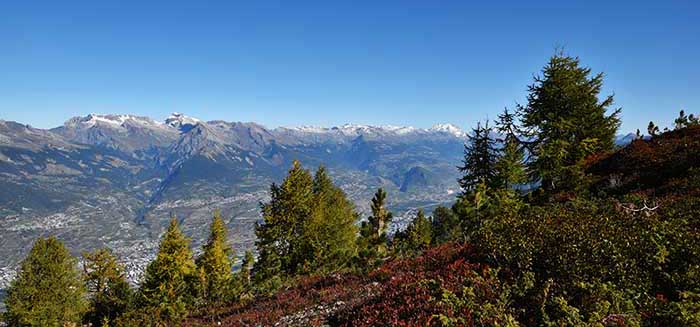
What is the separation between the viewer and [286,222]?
40.0m

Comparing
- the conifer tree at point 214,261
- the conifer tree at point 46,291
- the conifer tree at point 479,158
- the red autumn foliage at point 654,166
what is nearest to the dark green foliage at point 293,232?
the conifer tree at point 214,261

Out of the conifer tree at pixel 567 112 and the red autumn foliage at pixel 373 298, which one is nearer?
the red autumn foliage at pixel 373 298

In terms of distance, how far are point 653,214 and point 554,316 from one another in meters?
8.00

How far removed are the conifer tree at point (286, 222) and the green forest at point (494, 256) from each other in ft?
0.45

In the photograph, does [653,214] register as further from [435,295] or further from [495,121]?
[495,121]

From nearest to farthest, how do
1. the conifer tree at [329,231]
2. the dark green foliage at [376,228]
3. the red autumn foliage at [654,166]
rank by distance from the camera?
the red autumn foliage at [654,166] → the dark green foliage at [376,228] → the conifer tree at [329,231]

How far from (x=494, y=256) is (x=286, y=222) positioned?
30614 mm

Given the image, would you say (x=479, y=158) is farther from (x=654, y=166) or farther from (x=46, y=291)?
(x=46, y=291)

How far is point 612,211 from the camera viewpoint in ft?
48.8

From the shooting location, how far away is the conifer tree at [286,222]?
39.7 m

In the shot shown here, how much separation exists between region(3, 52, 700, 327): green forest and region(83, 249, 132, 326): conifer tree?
149mm

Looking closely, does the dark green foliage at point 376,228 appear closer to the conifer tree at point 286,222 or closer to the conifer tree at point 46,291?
the conifer tree at point 286,222

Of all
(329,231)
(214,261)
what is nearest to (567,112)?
(329,231)

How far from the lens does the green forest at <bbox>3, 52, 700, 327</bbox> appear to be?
8.92 m
